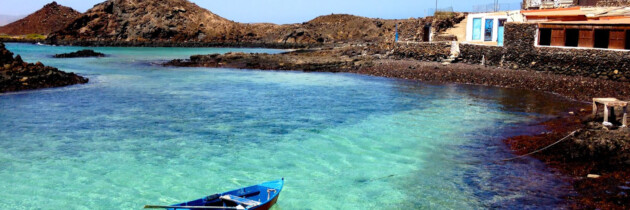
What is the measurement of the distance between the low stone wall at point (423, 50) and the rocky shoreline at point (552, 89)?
72 cm

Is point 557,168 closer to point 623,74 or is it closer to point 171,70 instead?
point 623,74

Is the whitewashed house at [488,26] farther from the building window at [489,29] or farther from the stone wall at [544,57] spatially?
the stone wall at [544,57]

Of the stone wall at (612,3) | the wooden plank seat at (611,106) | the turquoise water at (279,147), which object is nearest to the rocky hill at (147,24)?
the turquoise water at (279,147)

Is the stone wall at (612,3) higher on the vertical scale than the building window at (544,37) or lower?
higher

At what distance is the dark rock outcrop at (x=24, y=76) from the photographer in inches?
1156

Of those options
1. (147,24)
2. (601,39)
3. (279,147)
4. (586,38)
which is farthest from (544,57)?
(147,24)

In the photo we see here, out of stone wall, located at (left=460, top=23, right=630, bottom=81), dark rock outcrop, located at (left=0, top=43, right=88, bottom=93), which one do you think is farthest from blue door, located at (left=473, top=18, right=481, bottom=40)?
dark rock outcrop, located at (left=0, top=43, right=88, bottom=93)

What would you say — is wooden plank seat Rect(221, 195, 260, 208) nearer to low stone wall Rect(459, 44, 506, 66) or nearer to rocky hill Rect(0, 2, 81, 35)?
low stone wall Rect(459, 44, 506, 66)

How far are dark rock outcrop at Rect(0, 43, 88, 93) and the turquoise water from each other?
1.67 m

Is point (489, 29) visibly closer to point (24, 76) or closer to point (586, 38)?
point (586, 38)

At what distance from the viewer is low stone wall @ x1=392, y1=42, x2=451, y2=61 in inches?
1549

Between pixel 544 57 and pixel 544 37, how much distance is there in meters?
1.81

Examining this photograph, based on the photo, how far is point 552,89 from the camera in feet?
89.2

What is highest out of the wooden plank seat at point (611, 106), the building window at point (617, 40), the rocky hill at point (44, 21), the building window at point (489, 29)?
the rocky hill at point (44, 21)
